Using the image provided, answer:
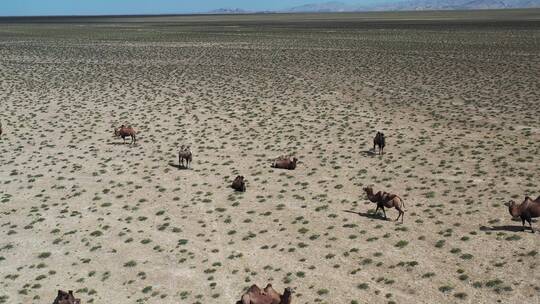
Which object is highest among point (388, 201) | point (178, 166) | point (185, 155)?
point (388, 201)

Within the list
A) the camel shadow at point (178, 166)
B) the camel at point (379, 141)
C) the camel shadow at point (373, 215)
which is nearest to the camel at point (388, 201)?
the camel shadow at point (373, 215)

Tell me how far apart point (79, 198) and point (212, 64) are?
5325cm

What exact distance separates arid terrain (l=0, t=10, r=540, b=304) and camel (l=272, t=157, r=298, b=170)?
2.06 feet

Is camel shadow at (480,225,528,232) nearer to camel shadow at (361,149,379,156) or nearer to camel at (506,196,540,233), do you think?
camel at (506,196,540,233)

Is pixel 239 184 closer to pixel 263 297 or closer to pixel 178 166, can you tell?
pixel 178 166

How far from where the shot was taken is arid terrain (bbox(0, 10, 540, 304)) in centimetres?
1788

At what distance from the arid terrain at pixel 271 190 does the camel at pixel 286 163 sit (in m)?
0.63

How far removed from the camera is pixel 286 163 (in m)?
29.7

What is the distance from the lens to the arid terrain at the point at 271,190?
17.9 m

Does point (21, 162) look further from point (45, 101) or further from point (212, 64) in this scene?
point (212, 64)

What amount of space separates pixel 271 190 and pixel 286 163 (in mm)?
3491

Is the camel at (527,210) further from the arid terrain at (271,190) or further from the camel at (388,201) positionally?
the camel at (388,201)

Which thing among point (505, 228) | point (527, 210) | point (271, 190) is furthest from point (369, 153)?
point (527, 210)

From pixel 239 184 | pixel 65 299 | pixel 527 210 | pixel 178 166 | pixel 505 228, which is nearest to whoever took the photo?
pixel 65 299
